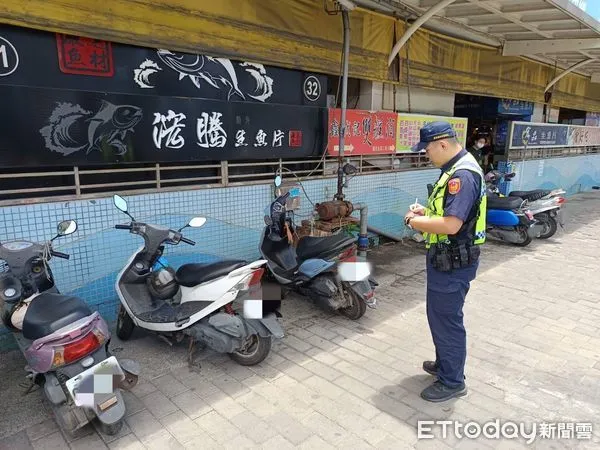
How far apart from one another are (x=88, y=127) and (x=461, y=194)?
3157 mm

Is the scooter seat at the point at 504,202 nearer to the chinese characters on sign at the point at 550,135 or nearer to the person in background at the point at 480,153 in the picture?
the person in background at the point at 480,153

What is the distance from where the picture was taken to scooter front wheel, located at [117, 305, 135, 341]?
12.6 ft

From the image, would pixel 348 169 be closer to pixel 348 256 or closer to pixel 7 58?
pixel 348 256

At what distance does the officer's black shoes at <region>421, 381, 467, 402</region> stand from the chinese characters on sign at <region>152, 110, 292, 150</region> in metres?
3.24

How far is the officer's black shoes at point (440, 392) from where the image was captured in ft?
10.2

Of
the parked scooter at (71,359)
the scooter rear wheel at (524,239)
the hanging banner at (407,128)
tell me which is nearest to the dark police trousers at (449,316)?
the parked scooter at (71,359)

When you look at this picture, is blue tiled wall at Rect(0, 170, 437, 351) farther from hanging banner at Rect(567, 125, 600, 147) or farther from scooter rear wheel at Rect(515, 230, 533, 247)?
hanging banner at Rect(567, 125, 600, 147)

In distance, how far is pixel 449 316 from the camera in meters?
3.03

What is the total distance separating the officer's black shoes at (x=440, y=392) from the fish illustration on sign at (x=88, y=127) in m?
3.35

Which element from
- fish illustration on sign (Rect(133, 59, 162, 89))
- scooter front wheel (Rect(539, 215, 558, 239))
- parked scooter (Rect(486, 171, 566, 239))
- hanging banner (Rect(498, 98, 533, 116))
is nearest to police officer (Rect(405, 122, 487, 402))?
fish illustration on sign (Rect(133, 59, 162, 89))

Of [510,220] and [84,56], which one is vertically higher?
[84,56]

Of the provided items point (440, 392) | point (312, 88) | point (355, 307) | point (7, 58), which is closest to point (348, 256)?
point (355, 307)

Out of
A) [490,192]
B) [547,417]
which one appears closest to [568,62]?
[490,192]

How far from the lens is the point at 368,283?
4.26 m
